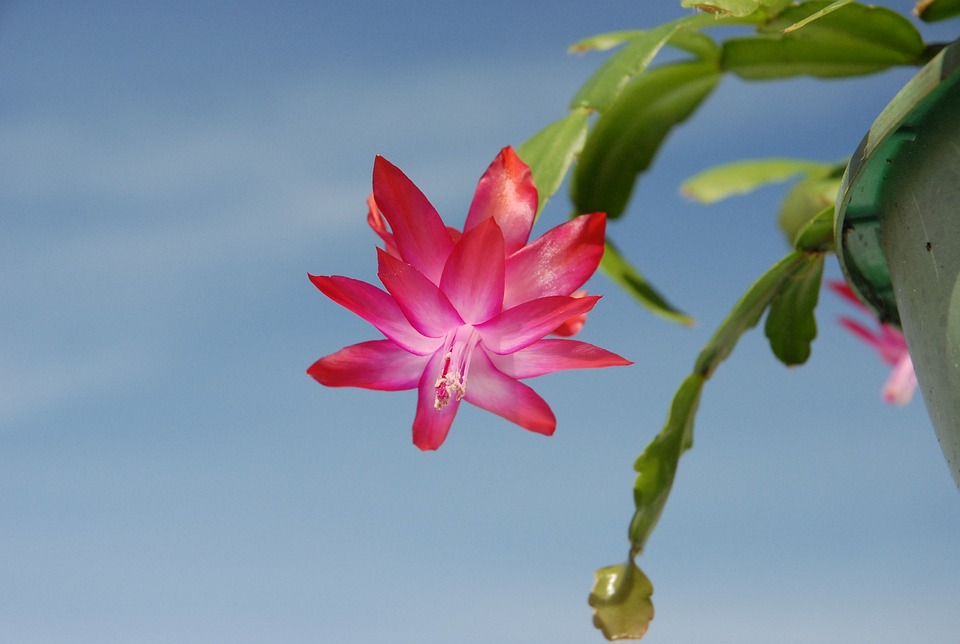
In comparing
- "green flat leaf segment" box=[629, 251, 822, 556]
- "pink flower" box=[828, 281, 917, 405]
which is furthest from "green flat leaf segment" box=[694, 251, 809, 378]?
"pink flower" box=[828, 281, 917, 405]

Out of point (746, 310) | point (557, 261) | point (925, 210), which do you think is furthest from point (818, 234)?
point (557, 261)

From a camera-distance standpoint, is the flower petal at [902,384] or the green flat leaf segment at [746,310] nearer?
the green flat leaf segment at [746,310]

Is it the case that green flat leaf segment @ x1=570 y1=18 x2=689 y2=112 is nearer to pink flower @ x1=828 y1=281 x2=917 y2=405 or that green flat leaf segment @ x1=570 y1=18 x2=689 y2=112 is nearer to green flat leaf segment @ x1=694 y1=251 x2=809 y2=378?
green flat leaf segment @ x1=694 y1=251 x2=809 y2=378

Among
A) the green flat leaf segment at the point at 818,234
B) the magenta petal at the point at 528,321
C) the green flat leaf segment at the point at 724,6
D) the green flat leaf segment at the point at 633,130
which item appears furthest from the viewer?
the green flat leaf segment at the point at 633,130

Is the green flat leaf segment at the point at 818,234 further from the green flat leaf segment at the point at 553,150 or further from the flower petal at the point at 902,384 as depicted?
the flower petal at the point at 902,384

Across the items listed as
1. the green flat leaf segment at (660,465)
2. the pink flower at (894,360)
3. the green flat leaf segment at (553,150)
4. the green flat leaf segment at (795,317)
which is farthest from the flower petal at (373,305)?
the pink flower at (894,360)

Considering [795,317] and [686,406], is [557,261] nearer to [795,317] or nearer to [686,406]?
[686,406]
